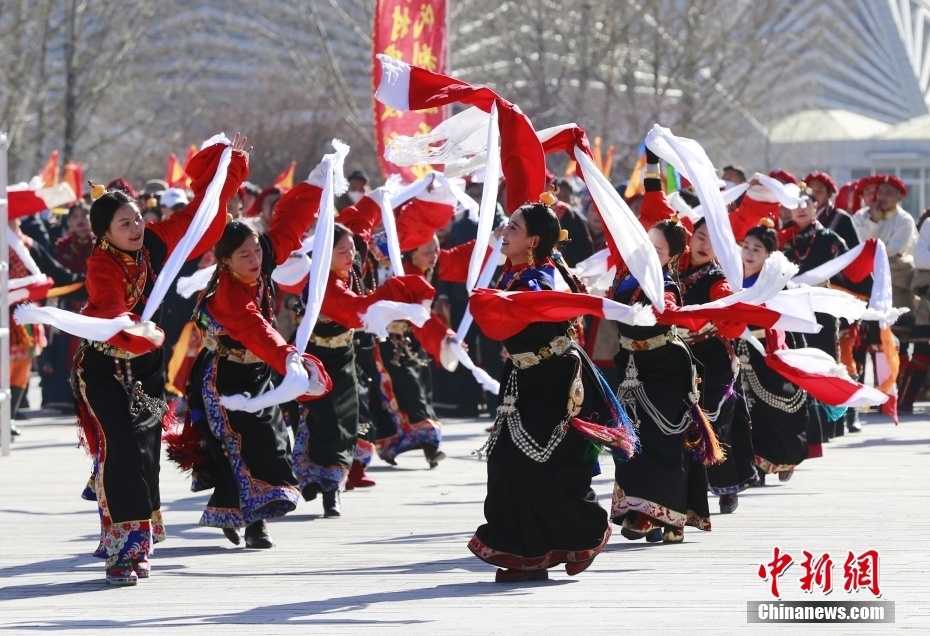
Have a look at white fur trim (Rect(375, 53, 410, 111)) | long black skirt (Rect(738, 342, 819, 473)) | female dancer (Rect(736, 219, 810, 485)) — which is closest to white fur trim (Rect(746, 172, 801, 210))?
female dancer (Rect(736, 219, 810, 485))

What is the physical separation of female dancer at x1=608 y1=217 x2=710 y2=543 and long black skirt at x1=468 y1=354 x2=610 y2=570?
895 millimetres

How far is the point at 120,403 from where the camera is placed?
737 centimetres

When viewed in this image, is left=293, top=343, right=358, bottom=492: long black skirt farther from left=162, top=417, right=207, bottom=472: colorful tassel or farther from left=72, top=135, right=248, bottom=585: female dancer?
left=72, top=135, right=248, bottom=585: female dancer

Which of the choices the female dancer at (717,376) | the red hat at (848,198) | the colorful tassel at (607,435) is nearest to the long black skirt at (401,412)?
the female dancer at (717,376)

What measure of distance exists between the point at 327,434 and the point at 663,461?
206 cm

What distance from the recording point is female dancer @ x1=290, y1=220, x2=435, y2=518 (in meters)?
9.12

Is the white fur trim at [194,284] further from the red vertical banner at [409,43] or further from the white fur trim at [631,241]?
the red vertical banner at [409,43]

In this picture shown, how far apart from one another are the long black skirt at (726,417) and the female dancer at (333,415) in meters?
1.80

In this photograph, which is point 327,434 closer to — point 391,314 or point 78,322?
point 391,314

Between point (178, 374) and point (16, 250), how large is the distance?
152 cm

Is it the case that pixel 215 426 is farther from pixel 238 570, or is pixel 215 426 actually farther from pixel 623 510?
pixel 623 510

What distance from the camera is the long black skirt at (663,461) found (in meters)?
7.90

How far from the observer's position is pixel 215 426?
26.6 feet

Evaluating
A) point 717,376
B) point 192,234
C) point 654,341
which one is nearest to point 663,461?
point 654,341
